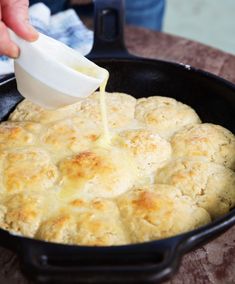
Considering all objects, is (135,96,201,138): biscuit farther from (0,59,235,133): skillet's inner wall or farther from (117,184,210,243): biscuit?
(117,184,210,243): biscuit

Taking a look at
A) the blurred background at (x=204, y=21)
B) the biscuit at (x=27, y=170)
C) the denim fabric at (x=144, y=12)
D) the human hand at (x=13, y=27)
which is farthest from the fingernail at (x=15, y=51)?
the blurred background at (x=204, y=21)

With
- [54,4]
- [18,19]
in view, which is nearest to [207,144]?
[18,19]

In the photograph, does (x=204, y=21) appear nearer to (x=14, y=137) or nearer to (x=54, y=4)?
(x=54, y=4)

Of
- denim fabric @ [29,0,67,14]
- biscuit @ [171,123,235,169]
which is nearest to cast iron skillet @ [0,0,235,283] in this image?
biscuit @ [171,123,235,169]

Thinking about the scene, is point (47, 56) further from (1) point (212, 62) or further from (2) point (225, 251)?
(1) point (212, 62)

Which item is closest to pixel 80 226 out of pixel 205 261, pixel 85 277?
pixel 85 277

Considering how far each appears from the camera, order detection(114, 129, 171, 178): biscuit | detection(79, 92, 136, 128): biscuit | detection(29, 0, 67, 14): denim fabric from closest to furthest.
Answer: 1. detection(114, 129, 171, 178): biscuit
2. detection(79, 92, 136, 128): biscuit
3. detection(29, 0, 67, 14): denim fabric
